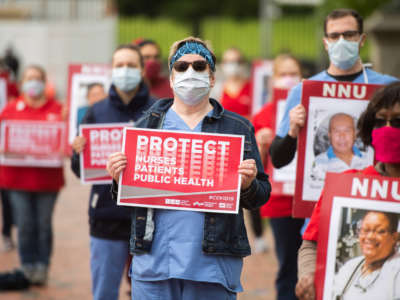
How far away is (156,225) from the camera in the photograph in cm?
366

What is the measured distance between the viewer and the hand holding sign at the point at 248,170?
3.55m

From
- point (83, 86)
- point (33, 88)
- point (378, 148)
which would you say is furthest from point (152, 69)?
point (378, 148)

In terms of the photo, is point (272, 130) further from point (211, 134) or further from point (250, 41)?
point (250, 41)

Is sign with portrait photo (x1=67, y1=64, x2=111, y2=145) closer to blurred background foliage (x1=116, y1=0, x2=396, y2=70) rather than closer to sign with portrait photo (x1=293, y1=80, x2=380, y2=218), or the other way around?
sign with portrait photo (x1=293, y1=80, x2=380, y2=218)

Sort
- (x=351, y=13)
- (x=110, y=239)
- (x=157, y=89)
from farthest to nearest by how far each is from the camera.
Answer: (x=157, y=89)
(x=110, y=239)
(x=351, y=13)

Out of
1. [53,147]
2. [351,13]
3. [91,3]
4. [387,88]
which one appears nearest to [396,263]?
[387,88]

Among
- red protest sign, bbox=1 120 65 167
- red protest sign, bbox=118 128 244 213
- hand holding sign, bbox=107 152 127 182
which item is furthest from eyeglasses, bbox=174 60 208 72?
red protest sign, bbox=1 120 65 167

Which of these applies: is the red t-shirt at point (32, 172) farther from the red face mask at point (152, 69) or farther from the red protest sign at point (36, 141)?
the red face mask at point (152, 69)

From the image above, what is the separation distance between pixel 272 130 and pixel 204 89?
2.39m

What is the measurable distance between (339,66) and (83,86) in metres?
2.93

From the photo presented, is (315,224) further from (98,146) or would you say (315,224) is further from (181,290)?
(98,146)

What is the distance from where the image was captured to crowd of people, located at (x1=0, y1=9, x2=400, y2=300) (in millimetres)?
3156

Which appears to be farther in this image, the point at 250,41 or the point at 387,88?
the point at 250,41

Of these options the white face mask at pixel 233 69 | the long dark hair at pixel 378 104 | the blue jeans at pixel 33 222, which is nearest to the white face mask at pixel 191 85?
the long dark hair at pixel 378 104
